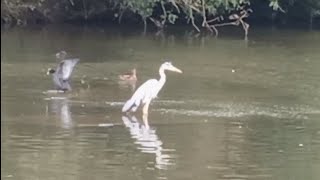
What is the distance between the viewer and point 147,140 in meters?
10.2

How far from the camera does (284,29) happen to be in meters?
33.6

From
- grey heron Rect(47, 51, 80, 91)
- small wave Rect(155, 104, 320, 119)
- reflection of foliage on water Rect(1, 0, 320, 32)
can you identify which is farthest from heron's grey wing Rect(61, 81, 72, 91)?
reflection of foliage on water Rect(1, 0, 320, 32)

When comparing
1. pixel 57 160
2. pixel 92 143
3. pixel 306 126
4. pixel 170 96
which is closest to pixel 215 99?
pixel 170 96

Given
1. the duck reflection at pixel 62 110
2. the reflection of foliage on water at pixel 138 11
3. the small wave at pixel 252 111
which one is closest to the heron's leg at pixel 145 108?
the small wave at pixel 252 111

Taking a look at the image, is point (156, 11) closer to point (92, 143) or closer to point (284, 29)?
point (284, 29)

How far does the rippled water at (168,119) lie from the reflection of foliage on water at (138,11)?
7.07 m

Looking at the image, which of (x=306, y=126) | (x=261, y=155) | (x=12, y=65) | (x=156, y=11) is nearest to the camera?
(x=261, y=155)

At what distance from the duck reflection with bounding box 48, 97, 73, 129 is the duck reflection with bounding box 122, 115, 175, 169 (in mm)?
774

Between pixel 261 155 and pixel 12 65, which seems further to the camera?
pixel 12 65

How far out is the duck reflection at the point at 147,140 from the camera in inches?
348

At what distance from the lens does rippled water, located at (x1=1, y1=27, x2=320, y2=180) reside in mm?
8492

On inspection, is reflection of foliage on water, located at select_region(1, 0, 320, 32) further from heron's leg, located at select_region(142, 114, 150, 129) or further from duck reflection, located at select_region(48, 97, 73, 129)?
heron's leg, located at select_region(142, 114, 150, 129)

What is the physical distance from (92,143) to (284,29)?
24.7 meters

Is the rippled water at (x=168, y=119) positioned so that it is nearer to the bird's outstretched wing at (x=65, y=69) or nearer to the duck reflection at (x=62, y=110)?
the duck reflection at (x=62, y=110)
